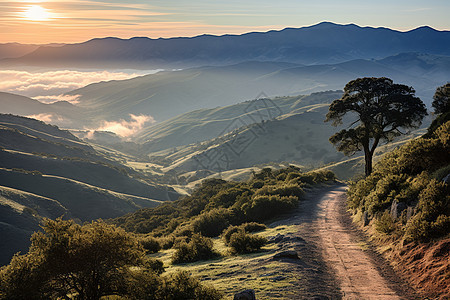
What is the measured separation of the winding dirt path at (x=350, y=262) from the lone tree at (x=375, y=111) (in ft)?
47.7

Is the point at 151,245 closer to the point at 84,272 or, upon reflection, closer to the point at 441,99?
the point at 84,272

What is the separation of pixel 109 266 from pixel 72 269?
1053 millimetres

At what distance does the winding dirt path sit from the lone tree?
1454cm

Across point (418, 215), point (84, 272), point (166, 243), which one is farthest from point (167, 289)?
point (166, 243)

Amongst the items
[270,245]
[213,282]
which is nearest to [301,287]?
[213,282]

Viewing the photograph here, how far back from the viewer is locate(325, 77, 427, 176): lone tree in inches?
1426

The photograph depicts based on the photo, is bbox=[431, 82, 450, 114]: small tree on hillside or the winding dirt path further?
bbox=[431, 82, 450, 114]: small tree on hillside

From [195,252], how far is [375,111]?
2580 cm

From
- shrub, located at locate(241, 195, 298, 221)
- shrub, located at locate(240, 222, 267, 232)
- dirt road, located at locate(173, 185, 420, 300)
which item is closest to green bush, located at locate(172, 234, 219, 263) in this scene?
dirt road, located at locate(173, 185, 420, 300)

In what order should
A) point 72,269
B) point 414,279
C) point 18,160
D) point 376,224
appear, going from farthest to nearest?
point 18,160 < point 376,224 < point 414,279 < point 72,269

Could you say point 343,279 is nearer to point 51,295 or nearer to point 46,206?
point 51,295

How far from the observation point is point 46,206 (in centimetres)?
8606

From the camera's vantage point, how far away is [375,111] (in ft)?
120

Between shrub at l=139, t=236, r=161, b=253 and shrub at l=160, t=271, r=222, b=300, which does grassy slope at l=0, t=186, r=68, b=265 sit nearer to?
shrub at l=139, t=236, r=161, b=253
